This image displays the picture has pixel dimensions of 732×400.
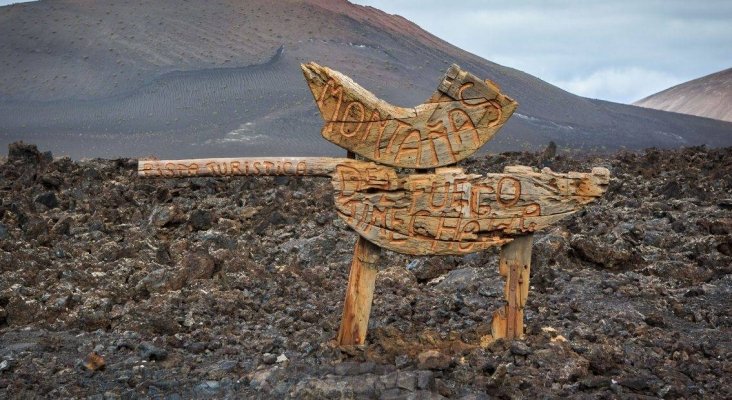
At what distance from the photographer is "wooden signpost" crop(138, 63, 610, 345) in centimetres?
656

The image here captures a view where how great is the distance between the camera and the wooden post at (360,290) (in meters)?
6.75

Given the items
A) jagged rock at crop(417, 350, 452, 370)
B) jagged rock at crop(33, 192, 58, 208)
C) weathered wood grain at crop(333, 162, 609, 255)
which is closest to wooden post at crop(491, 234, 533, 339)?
weathered wood grain at crop(333, 162, 609, 255)

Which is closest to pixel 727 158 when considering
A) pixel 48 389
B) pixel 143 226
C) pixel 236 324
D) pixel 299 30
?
pixel 143 226

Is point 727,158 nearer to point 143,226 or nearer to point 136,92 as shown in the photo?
point 143,226

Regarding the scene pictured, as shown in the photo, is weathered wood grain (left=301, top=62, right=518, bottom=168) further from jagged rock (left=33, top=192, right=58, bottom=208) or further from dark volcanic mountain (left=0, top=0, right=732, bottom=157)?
dark volcanic mountain (left=0, top=0, right=732, bottom=157)

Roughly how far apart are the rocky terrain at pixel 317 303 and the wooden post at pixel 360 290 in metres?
0.16

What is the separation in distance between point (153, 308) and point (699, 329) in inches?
187

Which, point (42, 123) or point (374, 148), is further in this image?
point (42, 123)

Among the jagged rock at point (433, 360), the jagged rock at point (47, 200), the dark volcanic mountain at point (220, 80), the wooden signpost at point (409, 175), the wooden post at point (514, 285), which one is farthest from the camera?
the dark volcanic mountain at point (220, 80)

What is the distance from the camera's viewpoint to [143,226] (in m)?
12.0

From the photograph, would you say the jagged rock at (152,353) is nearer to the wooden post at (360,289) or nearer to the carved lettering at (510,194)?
the wooden post at (360,289)

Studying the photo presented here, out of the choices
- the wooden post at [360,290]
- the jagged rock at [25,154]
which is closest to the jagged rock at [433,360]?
the wooden post at [360,290]

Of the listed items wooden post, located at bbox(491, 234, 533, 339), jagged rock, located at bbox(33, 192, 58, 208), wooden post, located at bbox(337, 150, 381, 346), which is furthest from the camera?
jagged rock, located at bbox(33, 192, 58, 208)

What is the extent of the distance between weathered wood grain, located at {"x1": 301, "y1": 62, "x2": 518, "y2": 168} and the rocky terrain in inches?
57.5
